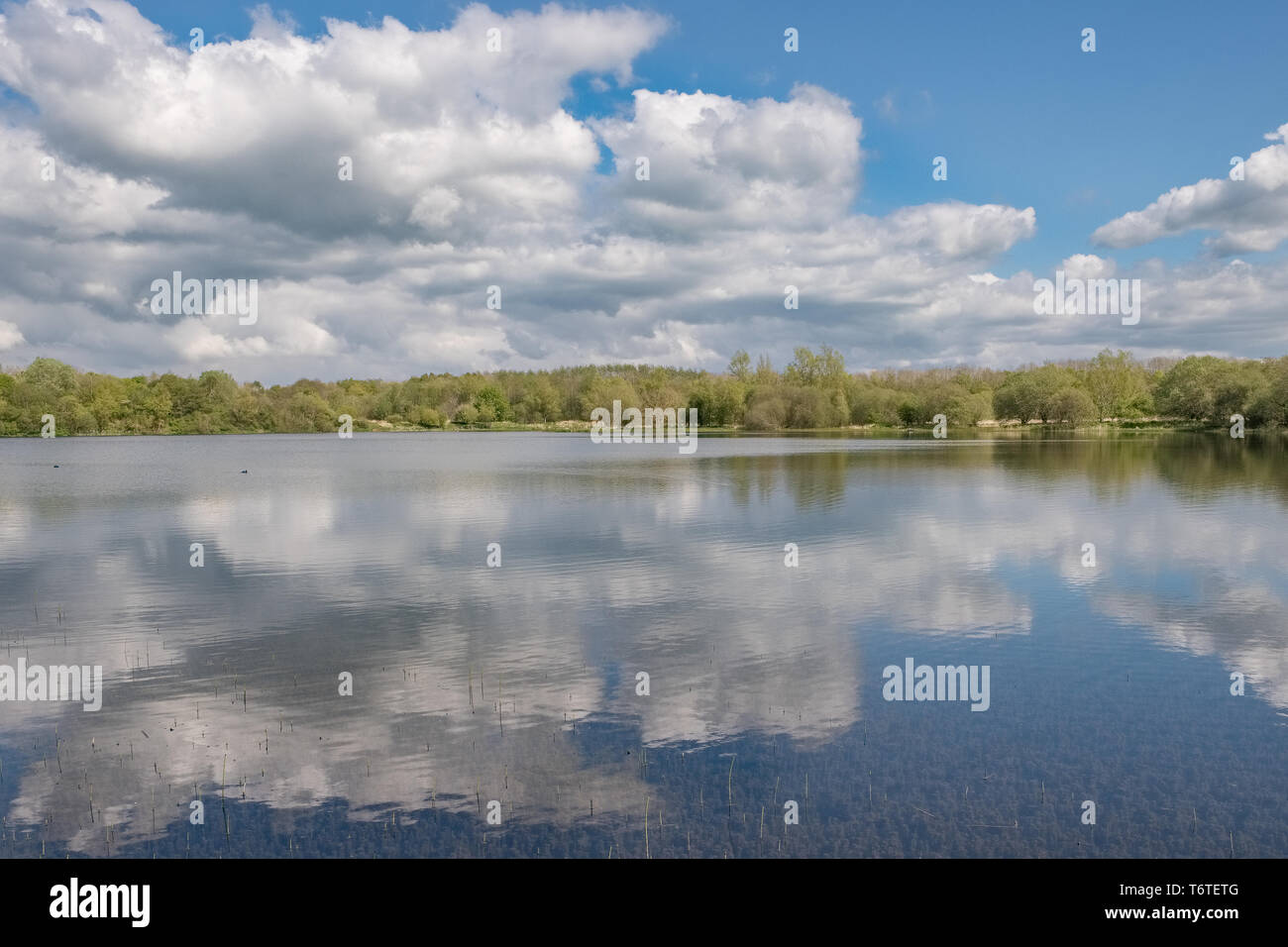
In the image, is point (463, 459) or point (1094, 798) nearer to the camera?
point (1094, 798)

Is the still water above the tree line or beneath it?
beneath

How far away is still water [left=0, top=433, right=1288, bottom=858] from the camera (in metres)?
8.76

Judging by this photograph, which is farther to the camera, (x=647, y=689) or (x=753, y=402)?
(x=753, y=402)

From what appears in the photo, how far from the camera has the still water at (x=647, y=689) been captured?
8758mm

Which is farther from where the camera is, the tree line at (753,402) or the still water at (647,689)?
the tree line at (753,402)

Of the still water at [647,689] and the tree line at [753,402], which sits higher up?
the tree line at [753,402]

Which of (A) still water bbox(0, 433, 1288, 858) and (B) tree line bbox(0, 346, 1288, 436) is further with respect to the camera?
(B) tree line bbox(0, 346, 1288, 436)

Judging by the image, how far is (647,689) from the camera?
12.9 metres

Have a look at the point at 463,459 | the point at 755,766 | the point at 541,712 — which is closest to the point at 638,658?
the point at 541,712

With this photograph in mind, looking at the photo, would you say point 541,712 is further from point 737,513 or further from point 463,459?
point 463,459
